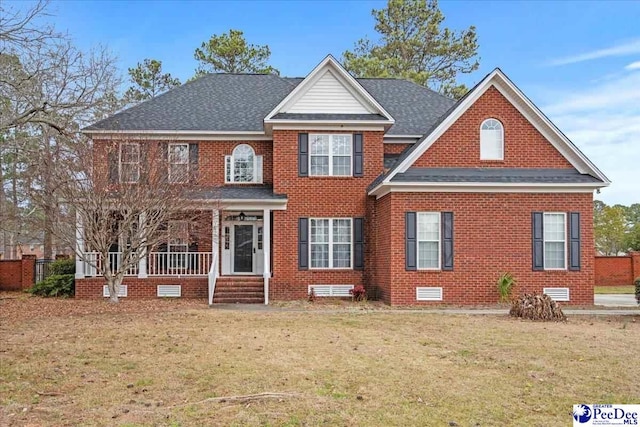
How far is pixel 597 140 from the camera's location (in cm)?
2612

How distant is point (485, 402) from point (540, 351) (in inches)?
137

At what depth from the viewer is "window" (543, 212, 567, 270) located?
56.2 ft

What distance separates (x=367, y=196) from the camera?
61.9ft

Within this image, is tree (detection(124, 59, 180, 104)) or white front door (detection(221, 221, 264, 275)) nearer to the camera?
white front door (detection(221, 221, 264, 275))

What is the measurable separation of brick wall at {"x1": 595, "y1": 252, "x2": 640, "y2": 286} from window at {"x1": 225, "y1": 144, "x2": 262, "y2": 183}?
18.2m

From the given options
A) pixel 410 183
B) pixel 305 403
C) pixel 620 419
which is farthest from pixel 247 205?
pixel 620 419

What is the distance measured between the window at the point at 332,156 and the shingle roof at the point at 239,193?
1.56 m

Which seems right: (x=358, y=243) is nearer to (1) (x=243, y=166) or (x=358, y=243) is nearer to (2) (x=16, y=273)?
(1) (x=243, y=166)

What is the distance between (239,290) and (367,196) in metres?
5.15

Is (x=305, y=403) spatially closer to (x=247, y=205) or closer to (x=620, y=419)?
(x=620, y=419)

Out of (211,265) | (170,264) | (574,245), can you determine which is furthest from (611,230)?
(170,264)

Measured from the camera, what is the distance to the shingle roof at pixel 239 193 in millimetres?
17475

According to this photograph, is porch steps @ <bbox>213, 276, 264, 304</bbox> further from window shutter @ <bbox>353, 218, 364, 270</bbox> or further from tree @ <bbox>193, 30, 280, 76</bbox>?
tree @ <bbox>193, 30, 280, 76</bbox>

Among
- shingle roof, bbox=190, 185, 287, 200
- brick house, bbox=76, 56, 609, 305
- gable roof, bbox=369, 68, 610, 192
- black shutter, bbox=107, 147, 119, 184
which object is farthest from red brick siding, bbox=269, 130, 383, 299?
black shutter, bbox=107, 147, 119, 184
